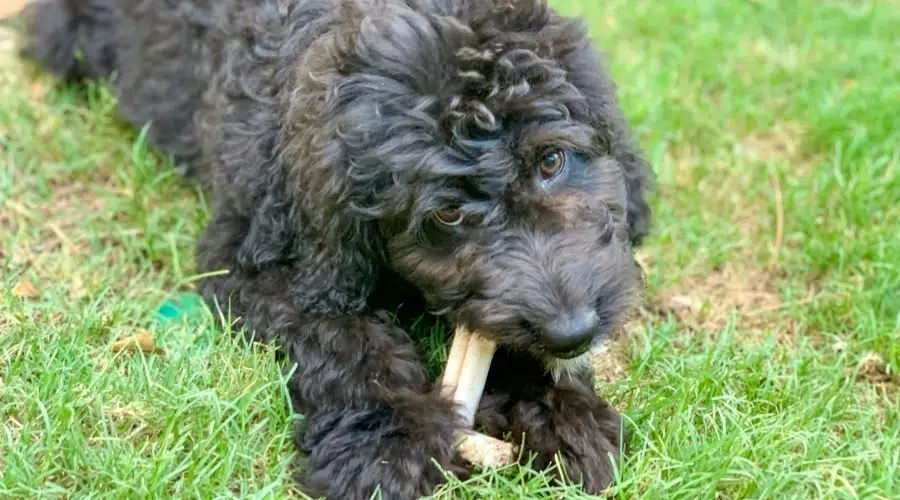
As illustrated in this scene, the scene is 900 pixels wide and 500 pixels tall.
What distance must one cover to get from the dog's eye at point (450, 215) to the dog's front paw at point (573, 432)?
57cm

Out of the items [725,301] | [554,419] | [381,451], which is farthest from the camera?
[725,301]

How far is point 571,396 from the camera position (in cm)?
277

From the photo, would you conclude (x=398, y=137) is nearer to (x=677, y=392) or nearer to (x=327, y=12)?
(x=327, y=12)

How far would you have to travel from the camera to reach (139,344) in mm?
3041

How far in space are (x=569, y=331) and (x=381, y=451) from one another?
0.60m

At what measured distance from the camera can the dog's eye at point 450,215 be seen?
2.62 metres

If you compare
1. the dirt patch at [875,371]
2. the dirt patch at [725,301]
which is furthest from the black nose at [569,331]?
the dirt patch at [875,371]

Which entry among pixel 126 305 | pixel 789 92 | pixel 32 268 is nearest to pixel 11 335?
pixel 126 305

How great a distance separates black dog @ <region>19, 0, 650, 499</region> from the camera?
8.34 feet

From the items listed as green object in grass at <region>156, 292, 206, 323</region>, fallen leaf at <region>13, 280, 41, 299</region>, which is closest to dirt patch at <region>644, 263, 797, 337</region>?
green object in grass at <region>156, 292, 206, 323</region>

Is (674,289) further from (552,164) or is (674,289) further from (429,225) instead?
(429,225)

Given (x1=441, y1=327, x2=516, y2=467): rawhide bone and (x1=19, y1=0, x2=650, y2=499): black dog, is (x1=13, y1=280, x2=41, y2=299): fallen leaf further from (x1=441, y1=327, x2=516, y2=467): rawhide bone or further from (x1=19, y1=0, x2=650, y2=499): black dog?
(x1=441, y1=327, x2=516, y2=467): rawhide bone

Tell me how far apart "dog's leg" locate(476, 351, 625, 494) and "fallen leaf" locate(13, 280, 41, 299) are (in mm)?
1645

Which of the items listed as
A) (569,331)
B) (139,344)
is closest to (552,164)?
(569,331)
